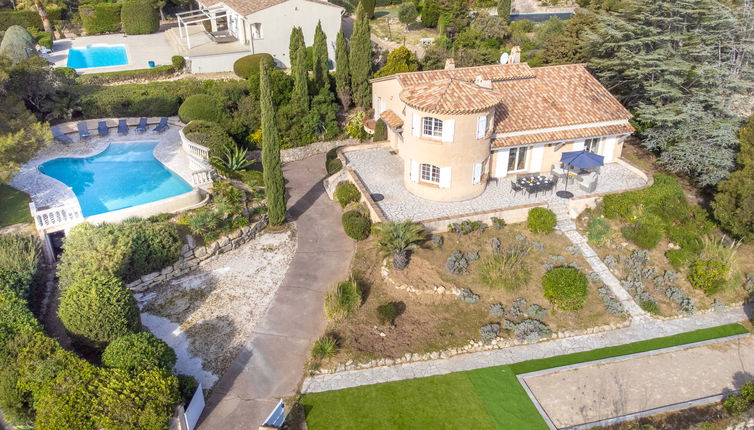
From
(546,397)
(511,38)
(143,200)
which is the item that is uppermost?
(511,38)

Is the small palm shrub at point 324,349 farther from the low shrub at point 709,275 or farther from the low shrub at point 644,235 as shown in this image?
the low shrub at point 709,275

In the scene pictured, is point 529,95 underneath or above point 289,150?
above

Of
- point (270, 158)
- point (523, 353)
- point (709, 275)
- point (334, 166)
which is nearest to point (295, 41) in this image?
point (334, 166)

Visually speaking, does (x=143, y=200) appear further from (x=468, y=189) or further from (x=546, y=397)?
(x=546, y=397)

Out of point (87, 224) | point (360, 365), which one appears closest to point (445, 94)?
point (360, 365)

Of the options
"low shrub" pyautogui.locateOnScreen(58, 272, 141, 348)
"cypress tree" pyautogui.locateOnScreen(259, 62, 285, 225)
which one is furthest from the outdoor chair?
"low shrub" pyautogui.locateOnScreen(58, 272, 141, 348)

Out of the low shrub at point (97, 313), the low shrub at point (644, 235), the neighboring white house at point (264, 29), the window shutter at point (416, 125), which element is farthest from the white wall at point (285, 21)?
the low shrub at point (644, 235)
